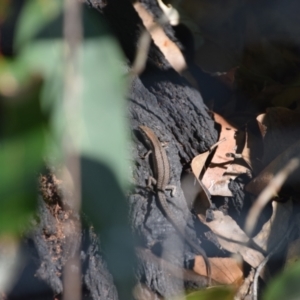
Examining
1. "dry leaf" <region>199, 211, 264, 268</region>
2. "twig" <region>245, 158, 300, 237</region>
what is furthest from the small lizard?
"twig" <region>245, 158, 300, 237</region>

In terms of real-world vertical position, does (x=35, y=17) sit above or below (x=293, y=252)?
above

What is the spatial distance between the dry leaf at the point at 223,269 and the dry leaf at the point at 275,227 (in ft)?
0.39

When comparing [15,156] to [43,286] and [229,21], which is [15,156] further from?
[229,21]

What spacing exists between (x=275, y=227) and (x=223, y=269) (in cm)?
26

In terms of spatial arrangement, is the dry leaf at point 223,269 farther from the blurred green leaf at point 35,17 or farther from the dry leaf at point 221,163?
the blurred green leaf at point 35,17

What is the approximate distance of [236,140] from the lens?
1.99 metres

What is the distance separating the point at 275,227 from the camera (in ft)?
5.62

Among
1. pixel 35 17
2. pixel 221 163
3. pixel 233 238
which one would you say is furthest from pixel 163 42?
pixel 35 17

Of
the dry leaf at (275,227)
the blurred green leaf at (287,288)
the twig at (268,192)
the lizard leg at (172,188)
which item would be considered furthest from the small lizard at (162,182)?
the blurred green leaf at (287,288)

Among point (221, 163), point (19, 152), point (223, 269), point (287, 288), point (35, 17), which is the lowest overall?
point (223, 269)

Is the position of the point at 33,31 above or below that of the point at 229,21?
above

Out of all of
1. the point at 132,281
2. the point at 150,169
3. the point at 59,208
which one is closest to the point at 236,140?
the point at 150,169

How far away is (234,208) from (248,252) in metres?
0.19

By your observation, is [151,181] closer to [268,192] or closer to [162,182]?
[162,182]
